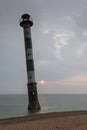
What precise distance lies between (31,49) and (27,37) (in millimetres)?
1638

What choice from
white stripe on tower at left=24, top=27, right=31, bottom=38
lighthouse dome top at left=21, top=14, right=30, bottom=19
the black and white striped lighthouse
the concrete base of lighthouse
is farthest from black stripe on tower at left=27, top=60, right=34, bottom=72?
lighthouse dome top at left=21, top=14, right=30, bottom=19

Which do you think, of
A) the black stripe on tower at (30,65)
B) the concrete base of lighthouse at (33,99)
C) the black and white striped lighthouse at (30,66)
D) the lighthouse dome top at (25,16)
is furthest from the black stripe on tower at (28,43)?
the concrete base of lighthouse at (33,99)

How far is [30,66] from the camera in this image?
37281 mm

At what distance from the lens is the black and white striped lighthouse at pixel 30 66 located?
117 ft

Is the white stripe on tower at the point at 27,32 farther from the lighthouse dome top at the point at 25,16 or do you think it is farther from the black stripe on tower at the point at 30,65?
the black stripe on tower at the point at 30,65

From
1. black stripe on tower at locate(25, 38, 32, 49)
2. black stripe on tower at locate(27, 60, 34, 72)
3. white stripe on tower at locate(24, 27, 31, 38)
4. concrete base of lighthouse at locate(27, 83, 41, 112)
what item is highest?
white stripe on tower at locate(24, 27, 31, 38)

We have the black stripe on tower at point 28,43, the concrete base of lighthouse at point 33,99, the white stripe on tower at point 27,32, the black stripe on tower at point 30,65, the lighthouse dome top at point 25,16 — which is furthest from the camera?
the lighthouse dome top at point 25,16

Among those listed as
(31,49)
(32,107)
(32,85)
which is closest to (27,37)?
(31,49)

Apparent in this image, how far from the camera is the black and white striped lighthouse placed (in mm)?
35750

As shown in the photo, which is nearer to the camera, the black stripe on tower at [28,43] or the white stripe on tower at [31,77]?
the white stripe on tower at [31,77]

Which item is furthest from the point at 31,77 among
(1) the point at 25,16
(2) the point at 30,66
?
(1) the point at 25,16

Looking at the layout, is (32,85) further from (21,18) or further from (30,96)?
(21,18)

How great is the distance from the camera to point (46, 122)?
17797mm

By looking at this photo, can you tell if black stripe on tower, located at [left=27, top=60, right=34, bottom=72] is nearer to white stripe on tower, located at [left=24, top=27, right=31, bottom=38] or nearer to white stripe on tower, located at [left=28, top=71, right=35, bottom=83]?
white stripe on tower, located at [left=28, top=71, right=35, bottom=83]
